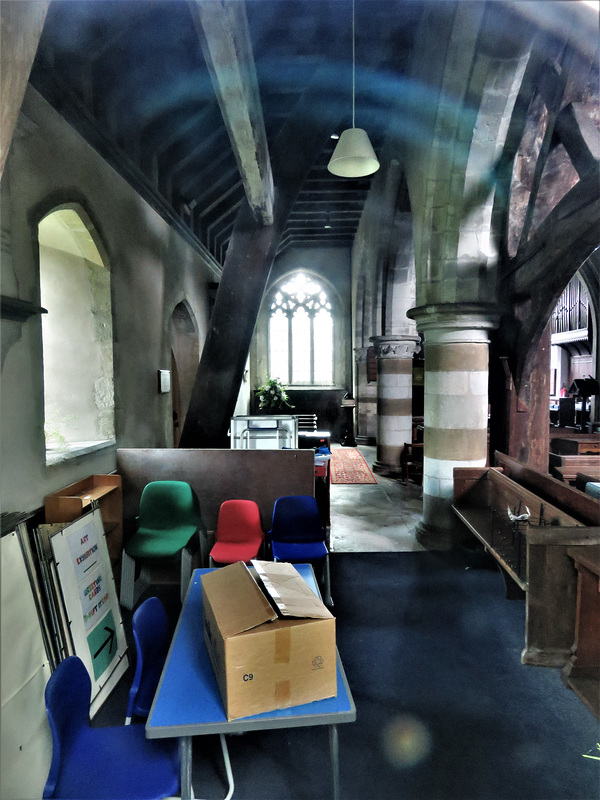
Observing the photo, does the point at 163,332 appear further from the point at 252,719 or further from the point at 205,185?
the point at 252,719

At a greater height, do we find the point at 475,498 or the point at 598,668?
the point at 475,498

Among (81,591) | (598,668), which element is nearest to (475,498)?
(598,668)

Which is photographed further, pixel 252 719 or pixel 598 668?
pixel 598 668

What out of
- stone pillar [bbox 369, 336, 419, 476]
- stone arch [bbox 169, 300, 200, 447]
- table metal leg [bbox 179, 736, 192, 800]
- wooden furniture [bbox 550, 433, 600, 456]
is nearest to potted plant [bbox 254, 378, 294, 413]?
stone pillar [bbox 369, 336, 419, 476]

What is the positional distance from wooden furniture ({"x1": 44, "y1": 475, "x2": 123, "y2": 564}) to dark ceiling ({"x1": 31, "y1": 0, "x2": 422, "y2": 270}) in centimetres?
276

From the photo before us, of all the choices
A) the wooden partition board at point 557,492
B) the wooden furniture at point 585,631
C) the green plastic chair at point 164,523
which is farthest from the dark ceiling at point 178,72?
the wooden furniture at point 585,631

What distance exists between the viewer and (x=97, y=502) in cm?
348

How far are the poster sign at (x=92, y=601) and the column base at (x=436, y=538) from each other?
2977mm

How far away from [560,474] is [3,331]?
554 cm

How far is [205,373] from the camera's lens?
523 centimetres

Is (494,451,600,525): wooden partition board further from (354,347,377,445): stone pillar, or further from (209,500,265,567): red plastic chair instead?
(354,347,377,445): stone pillar

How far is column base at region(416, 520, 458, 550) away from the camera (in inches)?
182

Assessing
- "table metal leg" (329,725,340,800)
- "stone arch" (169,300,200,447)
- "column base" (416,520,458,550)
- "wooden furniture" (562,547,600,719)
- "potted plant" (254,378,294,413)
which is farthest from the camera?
"potted plant" (254,378,294,413)

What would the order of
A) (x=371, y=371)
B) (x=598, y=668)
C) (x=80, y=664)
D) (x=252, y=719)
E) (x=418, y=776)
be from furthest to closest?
(x=371, y=371), (x=598, y=668), (x=418, y=776), (x=80, y=664), (x=252, y=719)
